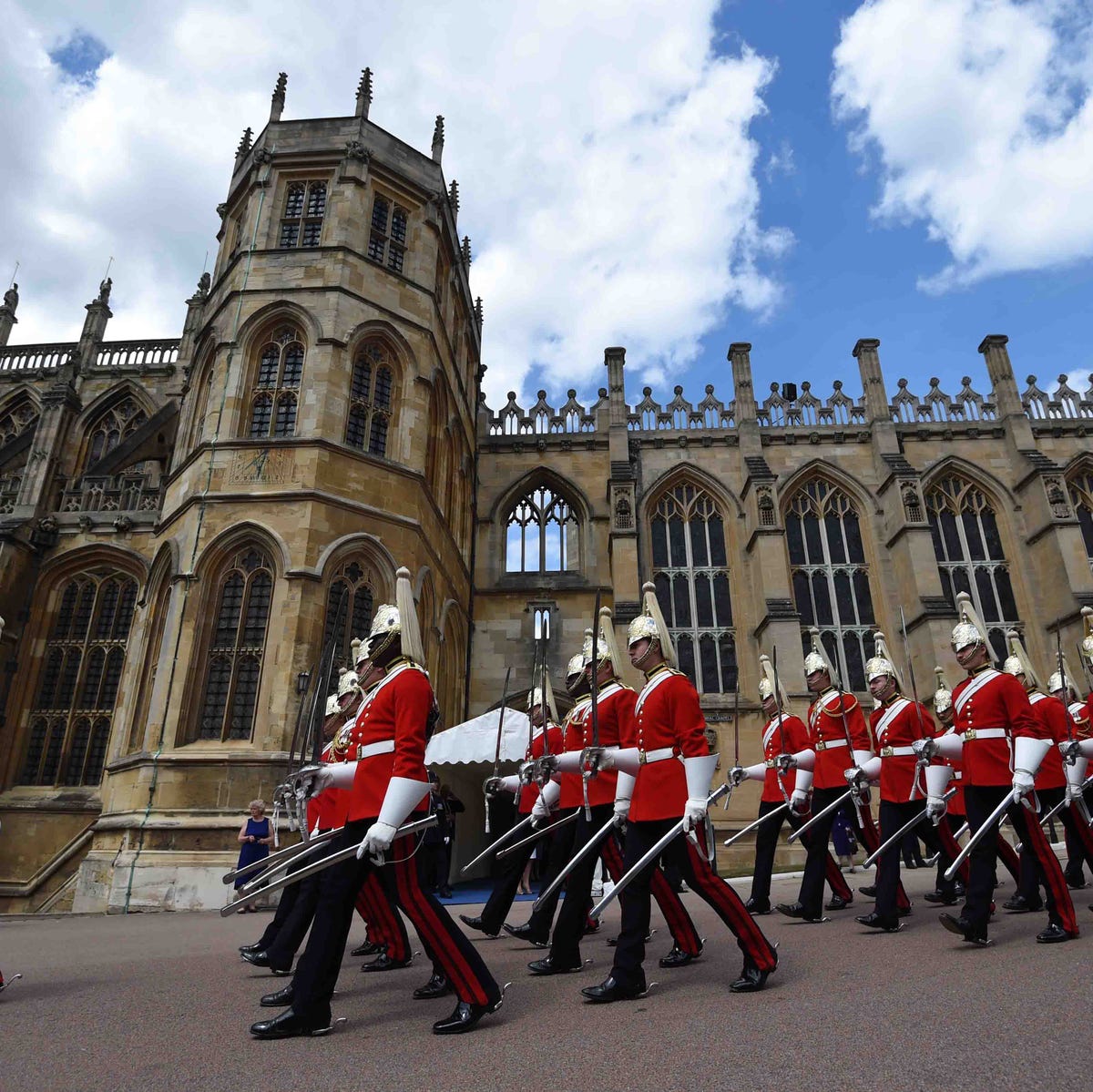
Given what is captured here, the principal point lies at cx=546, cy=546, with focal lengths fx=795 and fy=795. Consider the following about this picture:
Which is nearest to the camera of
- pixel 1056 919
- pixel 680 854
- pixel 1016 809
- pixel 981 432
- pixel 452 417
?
pixel 680 854

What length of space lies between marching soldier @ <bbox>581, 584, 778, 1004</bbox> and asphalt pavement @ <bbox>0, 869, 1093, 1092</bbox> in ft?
0.49

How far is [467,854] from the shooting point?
1658cm

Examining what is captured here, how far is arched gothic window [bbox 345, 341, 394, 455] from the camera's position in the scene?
15.6 meters

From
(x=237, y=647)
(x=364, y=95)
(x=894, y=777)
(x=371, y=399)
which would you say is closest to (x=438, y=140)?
(x=364, y=95)

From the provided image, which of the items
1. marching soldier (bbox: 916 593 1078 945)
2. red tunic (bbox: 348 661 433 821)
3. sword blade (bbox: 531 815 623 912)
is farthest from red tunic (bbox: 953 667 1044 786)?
red tunic (bbox: 348 661 433 821)

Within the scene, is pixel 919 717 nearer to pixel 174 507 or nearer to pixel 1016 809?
pixel 1016 809

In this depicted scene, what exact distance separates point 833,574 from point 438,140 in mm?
15303

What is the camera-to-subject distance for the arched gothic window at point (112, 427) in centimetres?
2247

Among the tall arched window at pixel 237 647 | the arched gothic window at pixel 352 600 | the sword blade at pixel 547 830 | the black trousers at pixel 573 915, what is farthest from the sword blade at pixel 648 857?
the arched gothic window at pixel 352 600

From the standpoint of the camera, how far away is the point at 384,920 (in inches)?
230

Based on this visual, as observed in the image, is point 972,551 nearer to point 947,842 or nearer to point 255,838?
point 947,842

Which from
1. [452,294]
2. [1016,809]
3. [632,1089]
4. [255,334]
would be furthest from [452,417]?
[632,1089]

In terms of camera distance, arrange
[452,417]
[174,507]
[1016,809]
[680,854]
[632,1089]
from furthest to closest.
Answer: [452,417] < [174,507] < [1016,809] < [680,854] < [632,1089]

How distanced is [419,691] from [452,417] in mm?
15782
